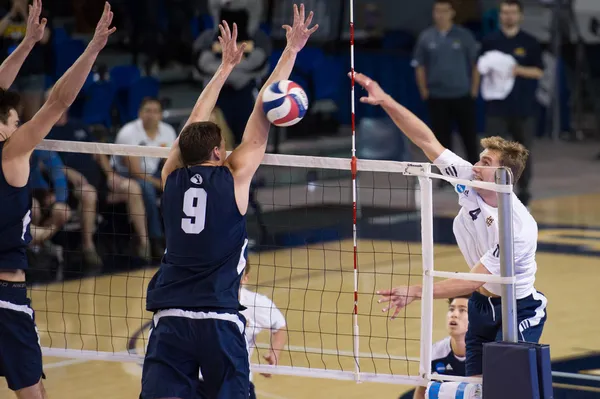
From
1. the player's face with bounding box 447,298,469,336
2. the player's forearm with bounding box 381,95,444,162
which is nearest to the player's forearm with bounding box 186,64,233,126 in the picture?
the player's forearm with bounding box 381,95,444,162

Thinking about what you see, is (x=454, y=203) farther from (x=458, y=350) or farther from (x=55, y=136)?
(x=458, y=350)

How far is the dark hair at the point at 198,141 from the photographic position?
19.2 ft

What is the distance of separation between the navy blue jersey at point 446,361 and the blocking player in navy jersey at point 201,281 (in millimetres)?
2108

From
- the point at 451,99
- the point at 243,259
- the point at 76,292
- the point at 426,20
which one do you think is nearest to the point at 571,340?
the point at 243,259

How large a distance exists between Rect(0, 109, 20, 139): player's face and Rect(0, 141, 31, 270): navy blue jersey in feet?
0.32

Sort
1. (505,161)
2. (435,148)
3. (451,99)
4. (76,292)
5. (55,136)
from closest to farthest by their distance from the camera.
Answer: (505,161), (435,148), (76,292), (55,136), (451,99)

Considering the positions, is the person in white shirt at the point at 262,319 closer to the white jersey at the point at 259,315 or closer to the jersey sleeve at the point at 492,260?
the white jersey at the point at 259,315

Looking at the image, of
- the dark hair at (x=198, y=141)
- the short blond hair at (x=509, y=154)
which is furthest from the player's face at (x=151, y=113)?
Result: the dark hair at (x=198, y=141)

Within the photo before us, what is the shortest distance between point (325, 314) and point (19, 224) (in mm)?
4397

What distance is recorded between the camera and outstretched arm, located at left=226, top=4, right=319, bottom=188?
19.4ft

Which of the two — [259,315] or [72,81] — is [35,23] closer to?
[72,81]

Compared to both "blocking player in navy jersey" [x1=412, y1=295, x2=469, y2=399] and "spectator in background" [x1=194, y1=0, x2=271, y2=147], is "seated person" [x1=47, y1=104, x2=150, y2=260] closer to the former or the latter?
"spectator in background" [x1=194, y1=0, x2=271, y2=147]

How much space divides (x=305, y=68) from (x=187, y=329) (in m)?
13.0

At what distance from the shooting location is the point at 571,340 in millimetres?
9211
